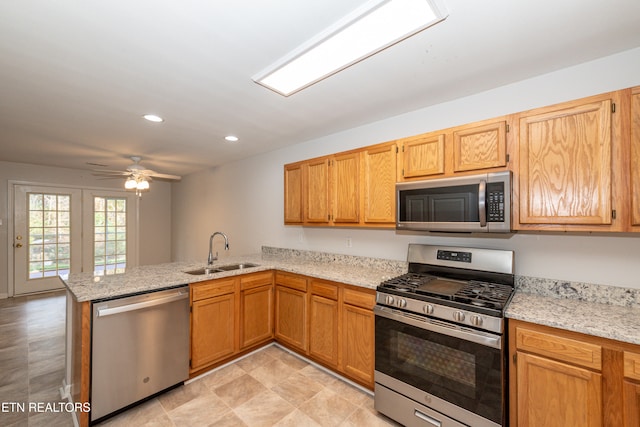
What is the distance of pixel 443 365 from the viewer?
179 cm

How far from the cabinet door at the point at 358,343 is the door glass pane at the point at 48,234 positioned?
6.04 meters

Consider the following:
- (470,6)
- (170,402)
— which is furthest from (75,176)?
(470,6)

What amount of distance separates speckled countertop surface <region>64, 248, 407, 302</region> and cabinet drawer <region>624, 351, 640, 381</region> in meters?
1.36

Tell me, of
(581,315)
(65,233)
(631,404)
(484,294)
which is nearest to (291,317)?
(484,294)

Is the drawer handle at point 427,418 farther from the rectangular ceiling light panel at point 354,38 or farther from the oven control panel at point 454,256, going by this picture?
the rectangular ceiling light panel at point 354,38

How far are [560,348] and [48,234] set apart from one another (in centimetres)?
758

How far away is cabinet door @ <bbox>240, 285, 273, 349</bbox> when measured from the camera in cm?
288

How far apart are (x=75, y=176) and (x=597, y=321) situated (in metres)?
7.68

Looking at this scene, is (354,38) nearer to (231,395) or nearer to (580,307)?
(580,307)

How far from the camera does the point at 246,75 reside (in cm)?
195

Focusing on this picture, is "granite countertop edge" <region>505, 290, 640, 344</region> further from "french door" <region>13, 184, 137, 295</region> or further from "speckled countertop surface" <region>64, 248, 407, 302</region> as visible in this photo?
"french door" <region>13, 184, 137, 295</region>

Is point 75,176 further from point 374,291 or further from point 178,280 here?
point 374,291

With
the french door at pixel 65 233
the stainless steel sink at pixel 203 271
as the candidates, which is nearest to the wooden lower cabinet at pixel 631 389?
the stainless steel sink at pixel 203 271
